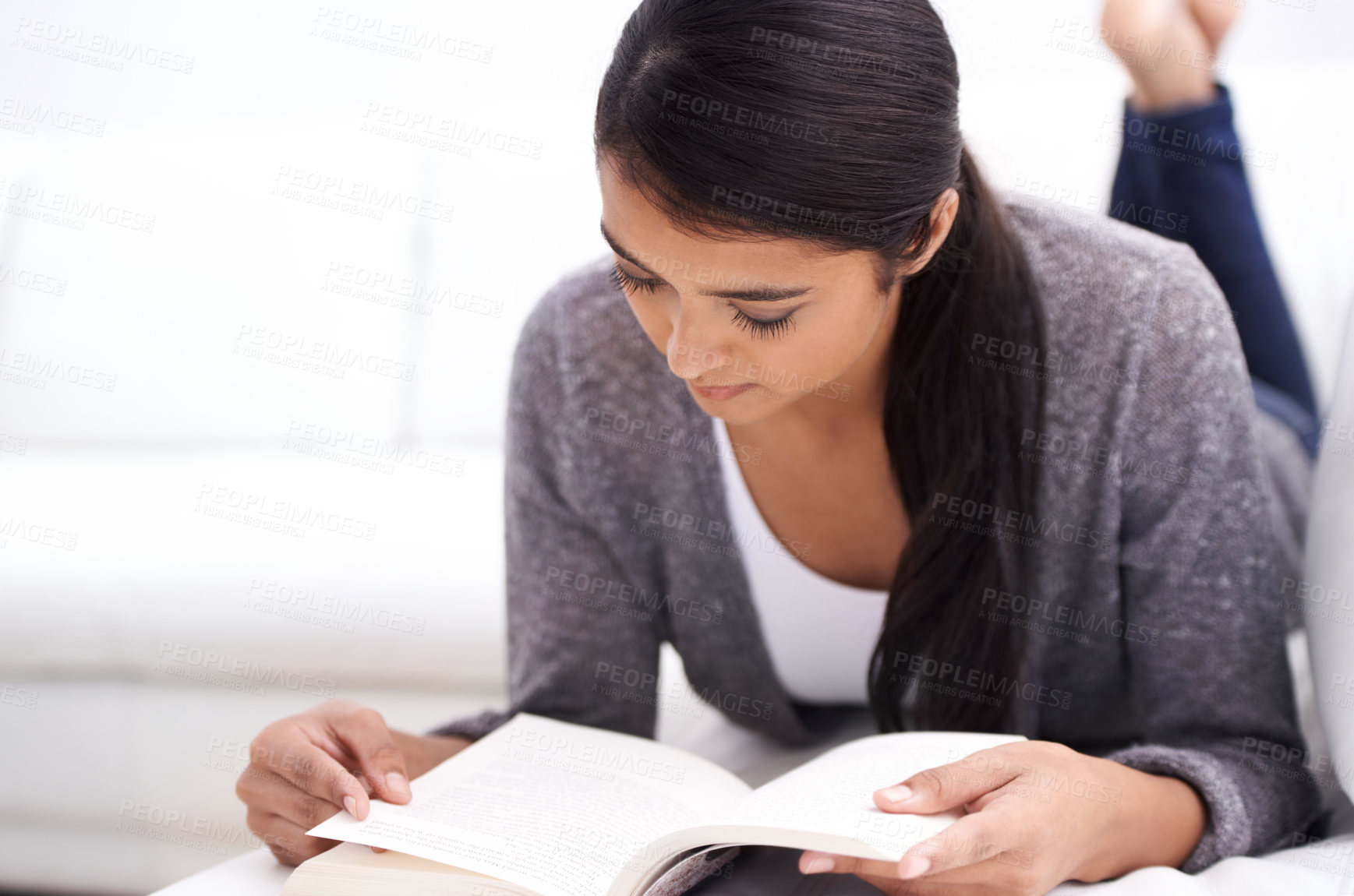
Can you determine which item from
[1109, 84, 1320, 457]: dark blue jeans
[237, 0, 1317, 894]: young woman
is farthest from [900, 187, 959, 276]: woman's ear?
[1109, 84, 1320, 457]: dark blue jeans

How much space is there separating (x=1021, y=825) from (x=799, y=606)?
0.44 meters

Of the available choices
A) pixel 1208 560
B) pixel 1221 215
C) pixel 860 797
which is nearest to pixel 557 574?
pixel 860 797

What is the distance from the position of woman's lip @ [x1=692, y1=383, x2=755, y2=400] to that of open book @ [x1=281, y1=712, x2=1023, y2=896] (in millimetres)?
283

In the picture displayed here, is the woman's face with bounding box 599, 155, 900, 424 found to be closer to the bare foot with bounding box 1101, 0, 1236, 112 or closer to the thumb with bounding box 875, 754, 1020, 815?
the thumb with bounding box 875, 754, 1020, 815

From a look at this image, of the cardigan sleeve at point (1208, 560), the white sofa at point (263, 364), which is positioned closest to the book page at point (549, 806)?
the cardigan sleeve at point (1208, 560)

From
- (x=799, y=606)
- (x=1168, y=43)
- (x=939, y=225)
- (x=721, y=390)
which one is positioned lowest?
(x=799, y=606)

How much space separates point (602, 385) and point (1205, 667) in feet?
1.94

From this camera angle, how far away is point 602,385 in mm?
1028

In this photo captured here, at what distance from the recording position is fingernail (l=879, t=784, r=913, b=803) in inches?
23.2

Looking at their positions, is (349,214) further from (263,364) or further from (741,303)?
(741,303)

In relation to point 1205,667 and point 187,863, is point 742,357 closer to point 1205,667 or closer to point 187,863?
point 1205,667

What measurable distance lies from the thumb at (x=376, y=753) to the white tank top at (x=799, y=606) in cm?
39

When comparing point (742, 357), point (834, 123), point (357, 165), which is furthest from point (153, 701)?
point (834, 123)

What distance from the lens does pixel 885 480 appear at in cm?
103
